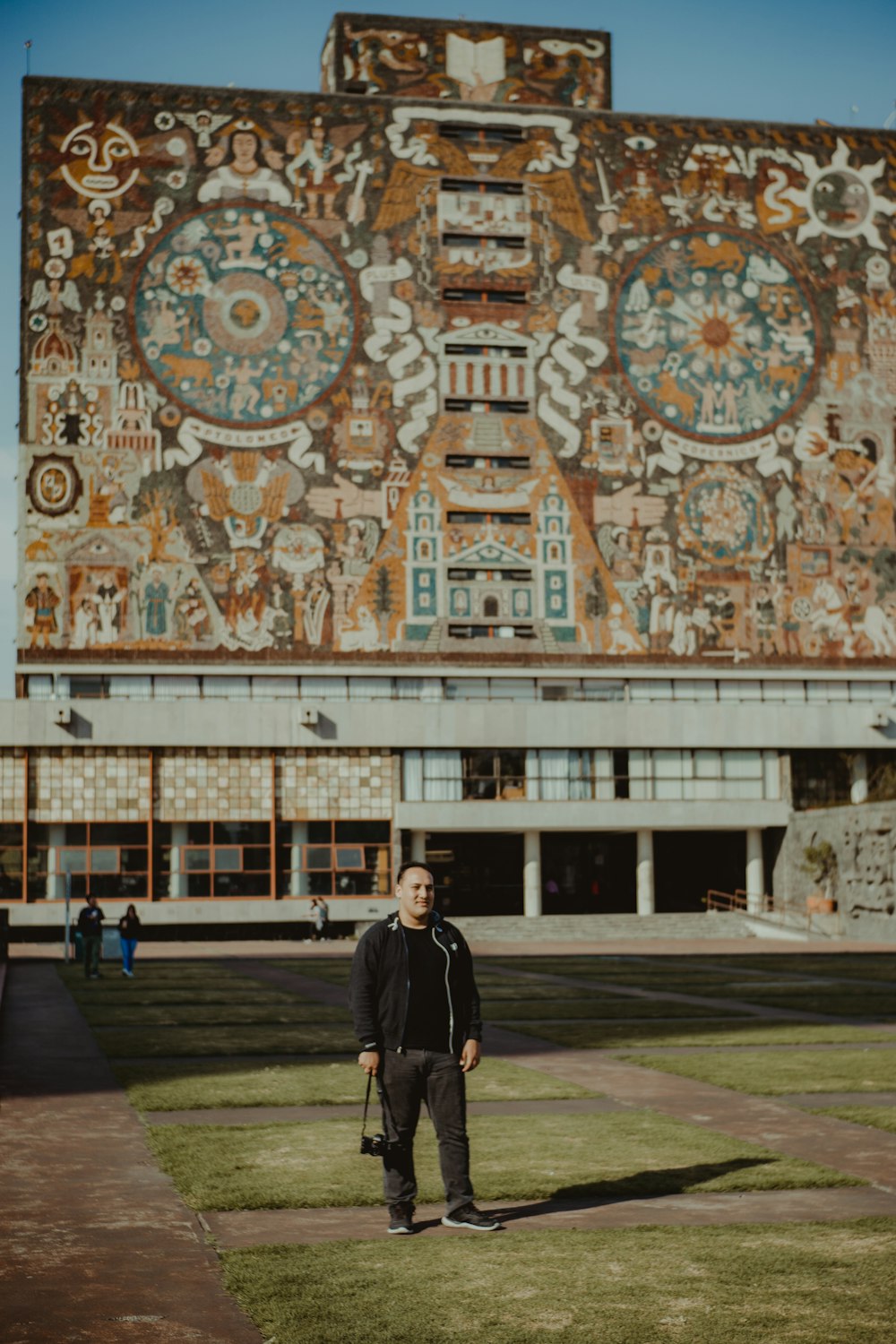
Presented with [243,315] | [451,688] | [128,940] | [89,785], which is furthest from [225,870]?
[128,940]

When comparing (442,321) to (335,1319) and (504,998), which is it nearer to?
(504,998)

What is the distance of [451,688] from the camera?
56.7m

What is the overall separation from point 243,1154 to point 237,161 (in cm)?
5132

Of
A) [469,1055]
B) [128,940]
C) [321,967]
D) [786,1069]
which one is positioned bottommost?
[321,967]

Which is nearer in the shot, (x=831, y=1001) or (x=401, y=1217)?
(x=401, y=1217)

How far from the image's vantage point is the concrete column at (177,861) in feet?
170

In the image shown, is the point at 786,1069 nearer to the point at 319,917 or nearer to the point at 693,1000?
the point at 693,1000

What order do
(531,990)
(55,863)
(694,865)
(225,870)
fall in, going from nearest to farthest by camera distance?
(531,990) → (55,863) → (225,870) → (694,865)

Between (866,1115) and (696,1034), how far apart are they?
6162 millimetres

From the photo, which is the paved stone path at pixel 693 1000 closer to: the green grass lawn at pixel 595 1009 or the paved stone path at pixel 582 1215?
the green grass lawn at pixel 595 1009

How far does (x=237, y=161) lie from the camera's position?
57250mm


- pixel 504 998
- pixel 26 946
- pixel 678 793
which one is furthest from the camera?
pixel 678 793

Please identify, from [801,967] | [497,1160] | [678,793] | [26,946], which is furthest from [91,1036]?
[678,793]

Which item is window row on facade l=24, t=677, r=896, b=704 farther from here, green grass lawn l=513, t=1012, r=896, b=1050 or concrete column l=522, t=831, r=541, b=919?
green grass lawn l=513, t=1012, r=896, b=1050
